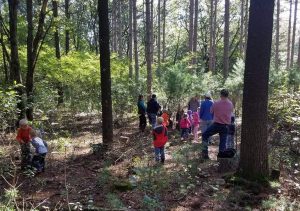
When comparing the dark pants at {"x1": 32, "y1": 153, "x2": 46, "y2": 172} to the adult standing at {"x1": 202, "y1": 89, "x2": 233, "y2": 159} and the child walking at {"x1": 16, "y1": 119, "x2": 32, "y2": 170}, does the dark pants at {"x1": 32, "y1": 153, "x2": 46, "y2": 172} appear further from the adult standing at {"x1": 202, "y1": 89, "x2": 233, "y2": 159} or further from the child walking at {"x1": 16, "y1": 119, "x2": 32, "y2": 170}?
the adult standing at {"x1": 202, "y1": 89, "x2": 233, "y2": 159}

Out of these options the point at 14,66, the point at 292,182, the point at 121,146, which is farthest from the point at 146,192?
the point at 14,66

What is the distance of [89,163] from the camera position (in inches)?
404

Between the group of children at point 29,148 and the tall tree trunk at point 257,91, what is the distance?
15.7 ft

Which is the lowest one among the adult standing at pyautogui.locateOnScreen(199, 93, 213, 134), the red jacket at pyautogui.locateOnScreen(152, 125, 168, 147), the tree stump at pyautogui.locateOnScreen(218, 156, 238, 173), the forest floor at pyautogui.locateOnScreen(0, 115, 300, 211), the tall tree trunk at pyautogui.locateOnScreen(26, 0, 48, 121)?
the forest floor at pyautogui.locateOnScreen(0, 115, 300, 211)

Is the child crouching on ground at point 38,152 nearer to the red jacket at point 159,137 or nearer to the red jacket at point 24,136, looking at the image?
the red jacket at point 24,136

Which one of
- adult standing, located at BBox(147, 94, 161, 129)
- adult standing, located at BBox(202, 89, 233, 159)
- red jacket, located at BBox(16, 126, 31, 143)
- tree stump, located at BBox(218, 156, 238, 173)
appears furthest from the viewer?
adult standing, located at BBox(147, 94, 161, 129)

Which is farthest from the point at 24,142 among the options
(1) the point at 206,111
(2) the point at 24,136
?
(1) the point at 206,111

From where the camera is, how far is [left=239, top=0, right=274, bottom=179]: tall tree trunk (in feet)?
23.2

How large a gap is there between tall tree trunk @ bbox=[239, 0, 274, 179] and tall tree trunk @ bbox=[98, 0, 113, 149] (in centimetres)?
481

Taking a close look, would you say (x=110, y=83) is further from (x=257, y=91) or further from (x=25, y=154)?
(x=257, y=91)

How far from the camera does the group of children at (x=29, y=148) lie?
30.5 ft

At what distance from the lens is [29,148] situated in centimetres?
934

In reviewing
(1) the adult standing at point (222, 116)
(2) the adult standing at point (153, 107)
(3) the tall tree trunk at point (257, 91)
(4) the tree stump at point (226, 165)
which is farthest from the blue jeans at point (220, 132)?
(2) the adult standing at point (153, 107)

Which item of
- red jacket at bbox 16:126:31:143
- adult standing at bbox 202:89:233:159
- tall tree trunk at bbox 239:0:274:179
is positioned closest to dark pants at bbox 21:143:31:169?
red jacket at bbox 16:126:31:143
